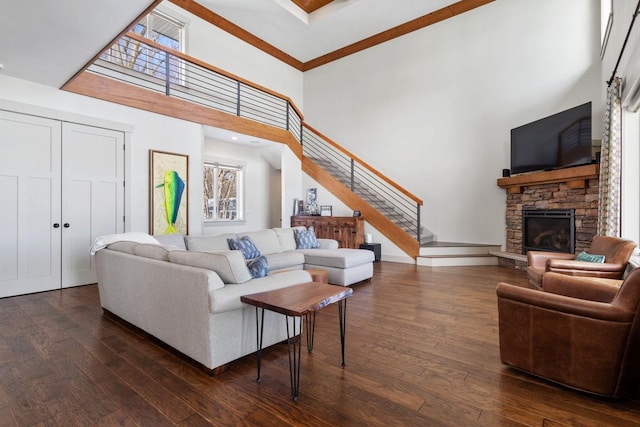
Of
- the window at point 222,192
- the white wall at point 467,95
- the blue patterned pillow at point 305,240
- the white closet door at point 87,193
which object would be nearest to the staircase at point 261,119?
the white wall at point 467,95

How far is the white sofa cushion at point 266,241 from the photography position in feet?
16.6

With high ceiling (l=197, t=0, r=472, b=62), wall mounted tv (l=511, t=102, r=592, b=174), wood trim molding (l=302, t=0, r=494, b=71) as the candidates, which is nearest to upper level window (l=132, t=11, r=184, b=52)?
high ceiling (l=197, t=0, r=472, b=62)

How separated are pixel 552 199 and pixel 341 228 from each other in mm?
4018

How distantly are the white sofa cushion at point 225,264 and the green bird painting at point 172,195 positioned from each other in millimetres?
3539

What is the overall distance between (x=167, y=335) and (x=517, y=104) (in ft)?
23.8

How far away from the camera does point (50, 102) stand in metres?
4.37

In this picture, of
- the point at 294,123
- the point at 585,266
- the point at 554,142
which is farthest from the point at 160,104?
the point at 554,142

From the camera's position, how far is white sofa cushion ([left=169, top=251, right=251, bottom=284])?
2.33 metres

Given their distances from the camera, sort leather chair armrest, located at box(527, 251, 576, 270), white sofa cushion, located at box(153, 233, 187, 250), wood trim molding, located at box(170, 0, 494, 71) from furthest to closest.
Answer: wood trim molding, located at box(170, 0, 494, 71) → white sofa cushion, located at box(153, 233, 187, 250) → leather chair armrest, located at box(527, 251, 576, 270)

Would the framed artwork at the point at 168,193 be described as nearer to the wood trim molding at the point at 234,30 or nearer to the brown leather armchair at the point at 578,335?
the wood trim molding at the point at 234,30

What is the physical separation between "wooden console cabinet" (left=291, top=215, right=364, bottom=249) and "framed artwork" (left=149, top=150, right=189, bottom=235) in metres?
2.92

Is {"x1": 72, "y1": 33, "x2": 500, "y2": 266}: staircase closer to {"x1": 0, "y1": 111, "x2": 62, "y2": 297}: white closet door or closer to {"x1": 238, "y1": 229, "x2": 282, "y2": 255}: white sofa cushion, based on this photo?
{"x1": 0, "y1": 111, "x2": 62, "y2": 297}: white closet door

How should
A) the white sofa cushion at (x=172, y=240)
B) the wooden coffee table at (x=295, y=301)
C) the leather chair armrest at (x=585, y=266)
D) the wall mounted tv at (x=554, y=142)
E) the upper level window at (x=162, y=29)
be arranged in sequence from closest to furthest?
the wooden coffee table at (x=295, y=301)
the leather chair armrest at (x=585, y=266)
the white sofa cushion at (x=172, y=240)
the wall mounted tv at (x=554, y=142)
the upper level window at (x=162, y=29)

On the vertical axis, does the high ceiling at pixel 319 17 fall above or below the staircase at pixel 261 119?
above
